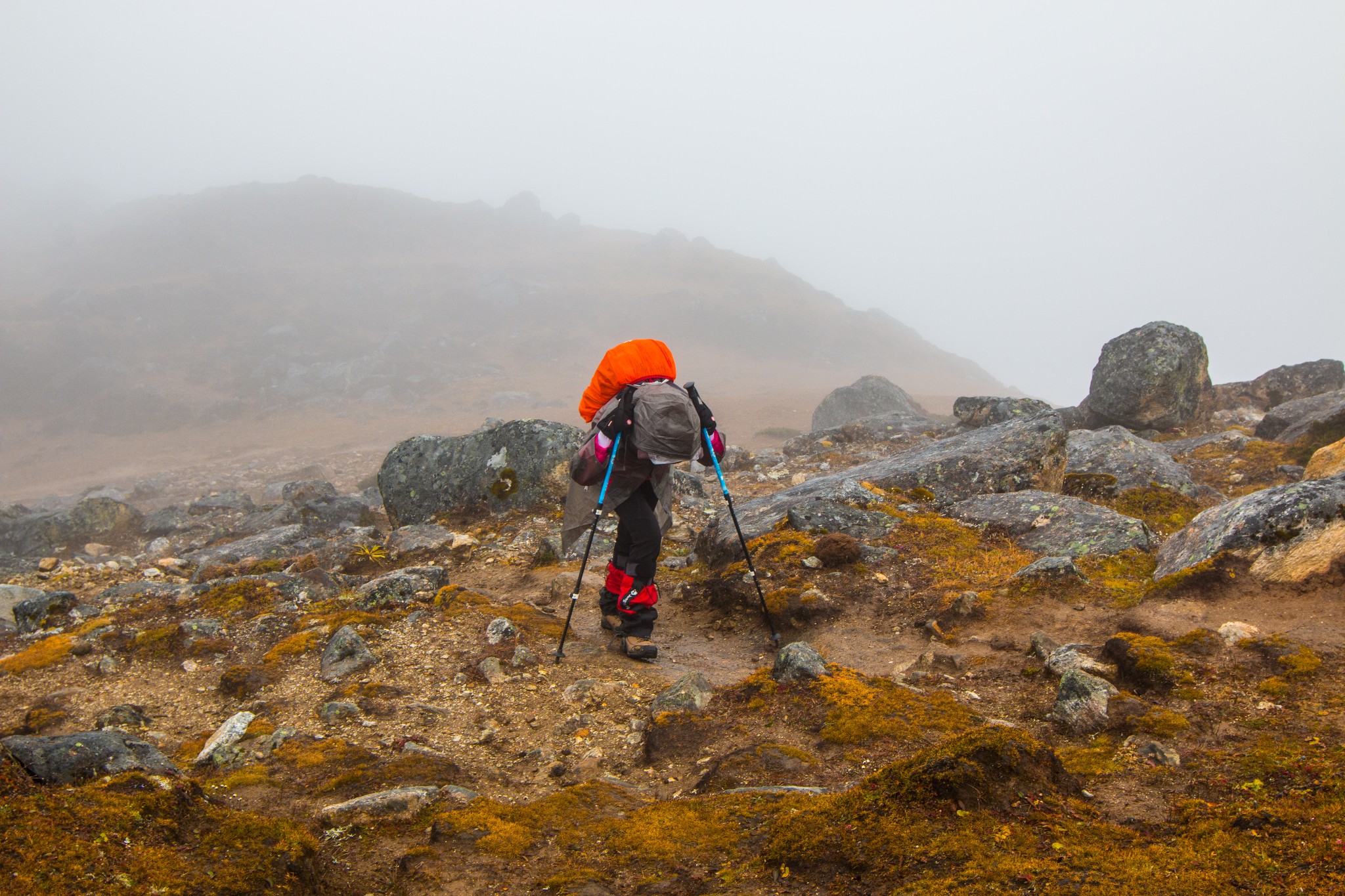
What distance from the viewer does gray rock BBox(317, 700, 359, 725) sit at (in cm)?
559

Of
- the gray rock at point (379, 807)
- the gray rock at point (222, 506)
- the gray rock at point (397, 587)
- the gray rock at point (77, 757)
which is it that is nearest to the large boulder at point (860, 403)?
the gray rock at point (222, 506)

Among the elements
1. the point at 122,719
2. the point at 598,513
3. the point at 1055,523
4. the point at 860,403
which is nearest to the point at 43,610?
the point at 122,719

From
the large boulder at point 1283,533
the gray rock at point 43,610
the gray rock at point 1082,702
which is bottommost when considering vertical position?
the gray rock at point 43,610

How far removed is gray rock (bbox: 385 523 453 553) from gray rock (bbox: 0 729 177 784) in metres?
6.93

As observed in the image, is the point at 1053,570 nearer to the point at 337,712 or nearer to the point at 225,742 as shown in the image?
the point at 337,712

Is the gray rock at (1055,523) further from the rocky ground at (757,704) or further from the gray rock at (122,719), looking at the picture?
the gray rock at (122,719)

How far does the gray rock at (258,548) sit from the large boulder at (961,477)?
325 inches

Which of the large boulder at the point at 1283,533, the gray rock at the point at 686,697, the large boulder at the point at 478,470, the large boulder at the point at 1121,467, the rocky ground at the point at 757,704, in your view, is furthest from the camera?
the large boulder at the point at 478,470

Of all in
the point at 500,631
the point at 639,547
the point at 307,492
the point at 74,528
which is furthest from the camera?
the point at 307,492

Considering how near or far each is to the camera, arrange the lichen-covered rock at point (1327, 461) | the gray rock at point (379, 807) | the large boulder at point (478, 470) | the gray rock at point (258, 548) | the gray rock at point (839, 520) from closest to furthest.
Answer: the gray rock at point (379, 807) < the lichen-covered rock at point (1327, 461) < the gray rock at point (839, 520) < the large boulder at point (478, 470) < the gray rock at point (258, 548)

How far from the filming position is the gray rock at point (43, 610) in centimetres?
797

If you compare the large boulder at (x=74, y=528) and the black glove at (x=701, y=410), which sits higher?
the black glove at (x=701, y=410)

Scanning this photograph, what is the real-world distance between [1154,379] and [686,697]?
16.2 m

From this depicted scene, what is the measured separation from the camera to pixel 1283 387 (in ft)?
64.2
